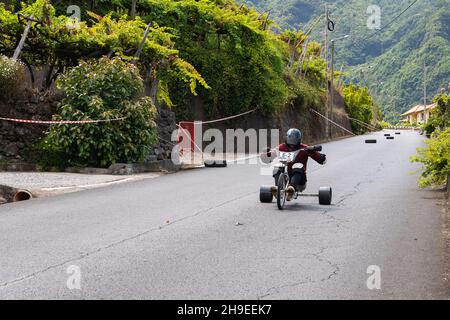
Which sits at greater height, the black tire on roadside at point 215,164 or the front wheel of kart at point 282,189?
the black tire on roadside at point 215,164

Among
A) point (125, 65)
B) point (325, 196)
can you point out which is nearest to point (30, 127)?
point (125, 65)

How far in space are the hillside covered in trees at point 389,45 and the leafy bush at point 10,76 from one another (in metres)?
92.1

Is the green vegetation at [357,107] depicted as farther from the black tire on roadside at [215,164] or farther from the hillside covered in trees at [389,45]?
the black tire on roadside at [215,164]

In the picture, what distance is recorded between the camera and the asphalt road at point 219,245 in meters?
5.58

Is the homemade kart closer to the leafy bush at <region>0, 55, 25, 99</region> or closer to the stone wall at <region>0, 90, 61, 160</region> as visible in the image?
the stone wall at <region>0, 90, 61, 160</region>

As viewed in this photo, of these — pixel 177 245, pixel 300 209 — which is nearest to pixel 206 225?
pixel 177 245

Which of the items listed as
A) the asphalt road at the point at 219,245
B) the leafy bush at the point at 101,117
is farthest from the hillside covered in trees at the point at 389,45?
the asphalt road at the point at 219,245

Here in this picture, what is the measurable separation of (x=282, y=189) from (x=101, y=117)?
777cm

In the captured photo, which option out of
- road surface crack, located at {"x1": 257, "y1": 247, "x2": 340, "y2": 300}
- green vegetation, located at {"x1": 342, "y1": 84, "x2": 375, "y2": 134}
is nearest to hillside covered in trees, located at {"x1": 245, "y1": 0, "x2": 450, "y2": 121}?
green vegetation, located at {"x1": 342, "y1": 84, "x2": 375, "y2": 134}

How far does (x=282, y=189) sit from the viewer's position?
1059 cm

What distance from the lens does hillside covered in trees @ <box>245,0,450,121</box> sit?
11131 cm

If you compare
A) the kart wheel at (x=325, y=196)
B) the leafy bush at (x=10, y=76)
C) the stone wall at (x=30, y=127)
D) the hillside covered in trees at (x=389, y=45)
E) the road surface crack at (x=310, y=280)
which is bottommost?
the road surface crack at (x=310, y=280)

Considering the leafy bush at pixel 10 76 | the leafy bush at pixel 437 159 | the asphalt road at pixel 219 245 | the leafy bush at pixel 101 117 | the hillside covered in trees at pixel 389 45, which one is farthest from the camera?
the hillside covered in trees at pixel 389 45

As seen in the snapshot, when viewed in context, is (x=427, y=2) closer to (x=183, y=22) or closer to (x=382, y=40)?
(x=382, y=40)
